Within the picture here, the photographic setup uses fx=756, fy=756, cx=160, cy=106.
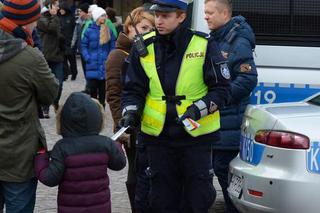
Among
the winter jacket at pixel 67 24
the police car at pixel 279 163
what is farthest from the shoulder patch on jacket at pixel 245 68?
the winter jacket at pixel 67 24

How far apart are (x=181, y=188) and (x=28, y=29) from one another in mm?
1381

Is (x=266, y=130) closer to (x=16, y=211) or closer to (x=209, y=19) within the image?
(x=209, y=19)

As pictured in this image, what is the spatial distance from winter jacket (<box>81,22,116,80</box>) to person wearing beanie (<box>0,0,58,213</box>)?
7.07m

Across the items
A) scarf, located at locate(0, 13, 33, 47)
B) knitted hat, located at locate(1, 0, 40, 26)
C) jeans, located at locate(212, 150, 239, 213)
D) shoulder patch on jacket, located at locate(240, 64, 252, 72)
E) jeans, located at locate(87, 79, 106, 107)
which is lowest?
jeans, located at locate(87, 79, 106, 107)

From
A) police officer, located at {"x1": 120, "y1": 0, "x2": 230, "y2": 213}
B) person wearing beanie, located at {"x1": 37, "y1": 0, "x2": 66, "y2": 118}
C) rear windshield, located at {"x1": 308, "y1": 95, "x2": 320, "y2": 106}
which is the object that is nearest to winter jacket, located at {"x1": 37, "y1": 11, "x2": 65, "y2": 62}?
person wearing beanie, located at {"x1": 37, "y1": 0, "x2": 66, "y2": 118}

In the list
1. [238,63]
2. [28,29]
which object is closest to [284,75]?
[238,63]

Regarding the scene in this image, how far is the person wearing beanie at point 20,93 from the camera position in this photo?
423cm

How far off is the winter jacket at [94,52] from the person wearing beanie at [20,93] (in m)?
7.07

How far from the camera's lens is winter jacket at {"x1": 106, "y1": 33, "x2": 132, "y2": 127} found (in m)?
5.36

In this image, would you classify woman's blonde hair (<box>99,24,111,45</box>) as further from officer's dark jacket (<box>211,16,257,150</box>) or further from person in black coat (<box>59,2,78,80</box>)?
officer's dark jacket (<box>211,16,257,150</box>)

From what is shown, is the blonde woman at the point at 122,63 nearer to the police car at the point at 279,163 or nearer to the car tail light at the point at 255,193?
the police car at the point at 279,163

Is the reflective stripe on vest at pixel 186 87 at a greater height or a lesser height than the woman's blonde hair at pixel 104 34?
greater

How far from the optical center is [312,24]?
6.17 m

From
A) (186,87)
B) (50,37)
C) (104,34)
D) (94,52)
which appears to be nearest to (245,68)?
(186,87)
